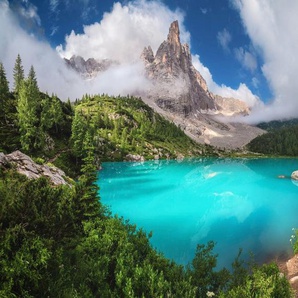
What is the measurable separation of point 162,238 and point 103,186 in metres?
44.2

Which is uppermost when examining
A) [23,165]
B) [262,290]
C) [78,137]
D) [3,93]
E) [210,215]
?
[3,93]

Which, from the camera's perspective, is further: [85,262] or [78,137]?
[78,137]

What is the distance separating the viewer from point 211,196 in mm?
73375

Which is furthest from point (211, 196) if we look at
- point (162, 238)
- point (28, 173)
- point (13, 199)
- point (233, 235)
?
point (13, 199)

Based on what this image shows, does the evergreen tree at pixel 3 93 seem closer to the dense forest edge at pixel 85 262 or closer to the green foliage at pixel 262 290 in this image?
the dense forest edge at pixel 85 262

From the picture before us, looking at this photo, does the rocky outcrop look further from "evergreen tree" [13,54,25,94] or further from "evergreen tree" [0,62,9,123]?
"evergreen tree" [13,54,25,94]

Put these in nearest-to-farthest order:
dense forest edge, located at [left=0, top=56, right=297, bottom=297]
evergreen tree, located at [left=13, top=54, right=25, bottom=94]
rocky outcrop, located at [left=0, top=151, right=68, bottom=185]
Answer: dense forest edge, located at [left=0, top=56, right=297, bottom=297]
rocky outcrop, located at [left=0, top=151, right=68, bottom=185]
evergreen tree, located at [left=13, top=54, right=25, bottom=94]

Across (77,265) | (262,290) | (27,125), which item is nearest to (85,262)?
(77,265)

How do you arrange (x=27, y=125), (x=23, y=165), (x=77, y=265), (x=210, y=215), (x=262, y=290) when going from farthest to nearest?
(x=27, y=125) → (x=210, y=215) → (x=23, y=165) → (x=77, y=265) → (x=262, y=290)

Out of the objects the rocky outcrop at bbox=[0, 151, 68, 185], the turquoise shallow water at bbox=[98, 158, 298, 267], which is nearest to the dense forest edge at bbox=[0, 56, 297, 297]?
the turquoise shallow water at bbox=[98, 158, 298, 267]

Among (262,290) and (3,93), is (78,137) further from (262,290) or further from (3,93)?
(262,290)

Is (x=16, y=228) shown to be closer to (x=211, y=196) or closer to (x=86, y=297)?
(x=86, y=297)

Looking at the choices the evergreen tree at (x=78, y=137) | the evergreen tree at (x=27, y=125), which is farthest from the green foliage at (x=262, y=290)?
the evergreen tree at (x=78, y=137)

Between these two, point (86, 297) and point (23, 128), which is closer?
point (86, 297)
